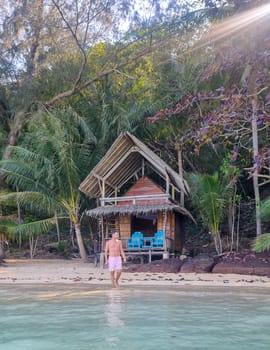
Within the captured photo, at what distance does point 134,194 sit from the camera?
18578mm

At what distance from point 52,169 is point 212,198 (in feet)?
A: 20.6

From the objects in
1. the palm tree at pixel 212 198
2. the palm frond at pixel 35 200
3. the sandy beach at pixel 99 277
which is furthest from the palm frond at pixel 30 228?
the palm tree at pixel 212 198

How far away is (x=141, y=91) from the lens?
886 inches

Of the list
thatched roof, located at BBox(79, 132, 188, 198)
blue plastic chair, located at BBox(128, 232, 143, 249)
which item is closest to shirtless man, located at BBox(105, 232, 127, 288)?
blue plastic chair, located at BBox(128, 232, 143, 249)

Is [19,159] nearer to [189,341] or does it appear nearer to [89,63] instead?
[89,63]

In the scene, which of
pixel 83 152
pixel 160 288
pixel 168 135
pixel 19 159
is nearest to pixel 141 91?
pixel 168 135

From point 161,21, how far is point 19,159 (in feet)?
25.1

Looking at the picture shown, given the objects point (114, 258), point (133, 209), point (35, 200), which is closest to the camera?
point (114, 258)

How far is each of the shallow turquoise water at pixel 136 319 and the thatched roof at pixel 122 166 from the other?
7354 mm

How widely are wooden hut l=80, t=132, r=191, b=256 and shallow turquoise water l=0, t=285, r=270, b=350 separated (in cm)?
629

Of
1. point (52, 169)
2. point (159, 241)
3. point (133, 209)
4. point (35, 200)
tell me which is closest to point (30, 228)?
point (35, 200)

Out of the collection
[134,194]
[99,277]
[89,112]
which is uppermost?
[89,112]

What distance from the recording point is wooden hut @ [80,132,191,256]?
17.1 metres

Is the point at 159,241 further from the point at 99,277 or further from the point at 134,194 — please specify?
the point at 99,277
